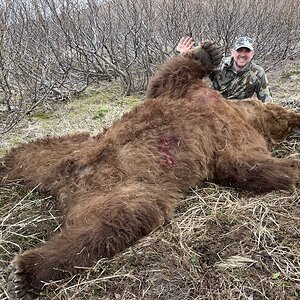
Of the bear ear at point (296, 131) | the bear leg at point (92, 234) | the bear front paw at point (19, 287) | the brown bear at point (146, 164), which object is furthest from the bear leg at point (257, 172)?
the bear front paw at point (19, 287)

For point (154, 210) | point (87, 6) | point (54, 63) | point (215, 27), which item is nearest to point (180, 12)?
point (215, 27)

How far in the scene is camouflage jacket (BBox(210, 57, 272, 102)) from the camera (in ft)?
17.5

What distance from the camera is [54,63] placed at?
9.01 m

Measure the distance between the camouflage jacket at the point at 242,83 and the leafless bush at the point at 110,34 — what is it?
3073mm

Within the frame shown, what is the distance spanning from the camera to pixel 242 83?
5348 millimetres

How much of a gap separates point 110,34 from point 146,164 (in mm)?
6702

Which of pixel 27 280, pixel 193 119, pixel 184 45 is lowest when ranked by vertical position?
pixel 27 280

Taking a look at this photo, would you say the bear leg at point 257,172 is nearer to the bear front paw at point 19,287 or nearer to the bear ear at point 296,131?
the bear ear at point 296,131

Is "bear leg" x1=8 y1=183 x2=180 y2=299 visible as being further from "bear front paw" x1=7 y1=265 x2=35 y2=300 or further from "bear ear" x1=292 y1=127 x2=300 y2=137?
"bear ear" x1=292 y1=127 x2=300 y2=137

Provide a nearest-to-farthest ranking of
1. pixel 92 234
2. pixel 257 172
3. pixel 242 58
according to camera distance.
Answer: pixel 92 234 < pixel 257 172 < pixel 242 58

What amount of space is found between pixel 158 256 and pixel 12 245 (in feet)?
3.26

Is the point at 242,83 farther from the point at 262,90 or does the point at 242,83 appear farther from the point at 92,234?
the point at 92,234

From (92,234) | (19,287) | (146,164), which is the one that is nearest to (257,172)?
(146,164)

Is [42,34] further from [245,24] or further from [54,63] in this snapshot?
[245,24]
